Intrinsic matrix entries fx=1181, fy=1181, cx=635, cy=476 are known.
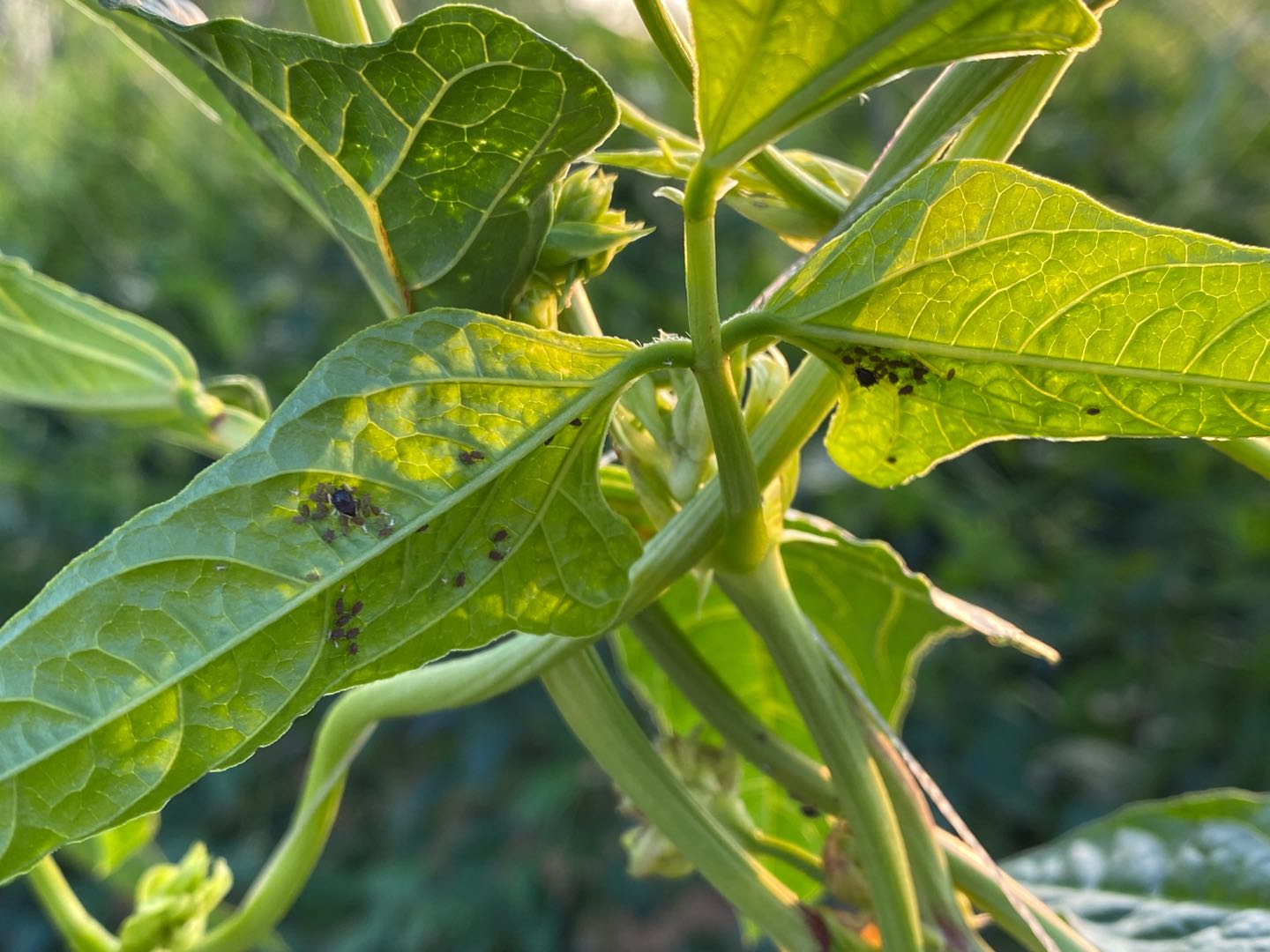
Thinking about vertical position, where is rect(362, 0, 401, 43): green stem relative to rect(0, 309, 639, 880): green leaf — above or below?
above

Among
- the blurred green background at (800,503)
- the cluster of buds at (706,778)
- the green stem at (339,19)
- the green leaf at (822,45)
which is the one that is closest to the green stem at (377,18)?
the green stem at (339,19)

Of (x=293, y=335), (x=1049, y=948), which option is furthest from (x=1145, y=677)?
(x=1049, y=948)

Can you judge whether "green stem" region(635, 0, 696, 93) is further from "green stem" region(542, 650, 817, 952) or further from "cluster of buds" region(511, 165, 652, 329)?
"green stem" region(542, 650, 817, 952)

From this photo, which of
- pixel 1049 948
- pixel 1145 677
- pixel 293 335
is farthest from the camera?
pixel 293 335

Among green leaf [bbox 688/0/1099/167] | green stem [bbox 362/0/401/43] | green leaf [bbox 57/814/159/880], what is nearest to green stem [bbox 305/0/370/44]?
green stem [bbox 362/0/401/43]

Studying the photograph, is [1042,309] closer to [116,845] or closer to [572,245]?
Result: [572,245]

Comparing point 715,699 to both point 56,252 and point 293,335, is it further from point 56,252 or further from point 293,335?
point 56,252

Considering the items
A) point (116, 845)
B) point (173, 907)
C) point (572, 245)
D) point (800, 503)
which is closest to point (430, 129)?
point (572, 245)
